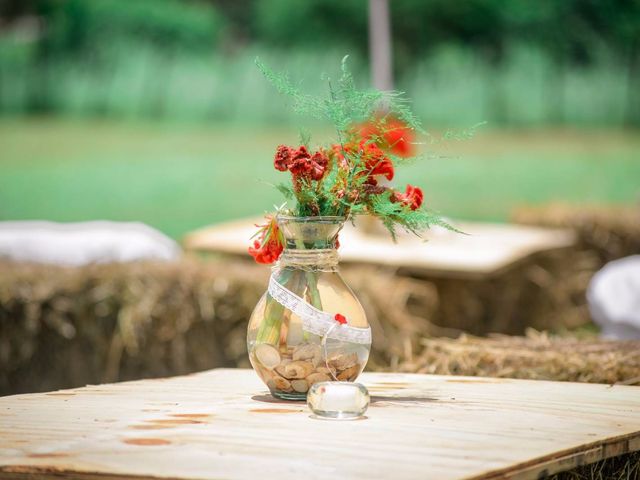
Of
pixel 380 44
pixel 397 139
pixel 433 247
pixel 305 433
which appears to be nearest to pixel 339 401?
pixel 305 433

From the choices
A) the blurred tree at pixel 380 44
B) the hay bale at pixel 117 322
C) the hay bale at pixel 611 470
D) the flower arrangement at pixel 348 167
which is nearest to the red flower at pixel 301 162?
the flower arrangement at pixel 348 167

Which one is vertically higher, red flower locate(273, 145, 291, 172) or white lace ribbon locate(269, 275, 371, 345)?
red flower locate(273, 145, 291, 172)

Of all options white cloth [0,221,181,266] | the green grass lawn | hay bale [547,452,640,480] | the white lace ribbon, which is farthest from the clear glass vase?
the green grass lawn

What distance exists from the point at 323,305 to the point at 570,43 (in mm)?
8024

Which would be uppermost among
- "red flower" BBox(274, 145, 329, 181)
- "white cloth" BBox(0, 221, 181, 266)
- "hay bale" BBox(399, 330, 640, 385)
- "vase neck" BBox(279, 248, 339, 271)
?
"red flower" BBox(274, 145, 329, 181)

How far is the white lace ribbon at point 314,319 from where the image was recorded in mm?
2060

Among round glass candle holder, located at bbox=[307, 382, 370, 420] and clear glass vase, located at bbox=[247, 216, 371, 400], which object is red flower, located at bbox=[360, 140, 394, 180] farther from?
round glass candle holder, located at bbox=[307, 382, 370, 420]

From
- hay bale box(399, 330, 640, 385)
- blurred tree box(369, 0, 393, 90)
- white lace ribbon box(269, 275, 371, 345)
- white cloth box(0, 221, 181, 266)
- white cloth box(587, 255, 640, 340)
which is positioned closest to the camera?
white lace ribbon box(269, 275, 371, 345)

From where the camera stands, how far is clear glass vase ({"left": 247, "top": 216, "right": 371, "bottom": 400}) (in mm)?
2066

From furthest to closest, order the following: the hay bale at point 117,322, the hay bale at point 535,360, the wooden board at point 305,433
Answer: the hay bale at point 117,322 → the hay bale at point 535,360 → the wooden board at point 305,433

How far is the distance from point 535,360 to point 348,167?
0.88 metres

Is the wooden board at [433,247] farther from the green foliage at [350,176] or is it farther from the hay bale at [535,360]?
the green foliage at [350,176]

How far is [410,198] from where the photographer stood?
85.0 inches

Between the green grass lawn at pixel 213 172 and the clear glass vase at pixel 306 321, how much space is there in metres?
6.06
